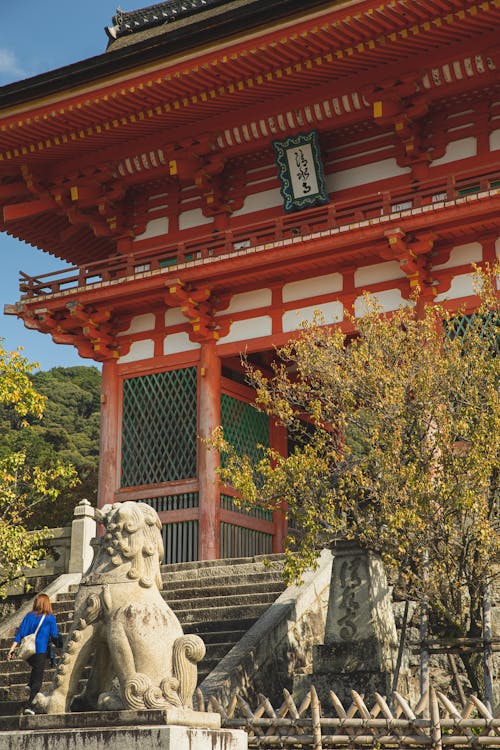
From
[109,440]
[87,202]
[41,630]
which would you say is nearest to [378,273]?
[109,440]

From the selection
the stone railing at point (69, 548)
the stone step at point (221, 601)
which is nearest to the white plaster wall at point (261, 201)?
the stone railing at point (69, 548)

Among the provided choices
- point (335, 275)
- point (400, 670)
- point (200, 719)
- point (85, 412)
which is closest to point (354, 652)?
point (400, 670)

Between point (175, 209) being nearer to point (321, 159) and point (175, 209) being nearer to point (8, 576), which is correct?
point (321, 159)

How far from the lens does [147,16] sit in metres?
23.1

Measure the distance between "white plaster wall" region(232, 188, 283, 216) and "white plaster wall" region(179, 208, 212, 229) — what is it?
623mm

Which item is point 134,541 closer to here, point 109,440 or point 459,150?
point 109,440

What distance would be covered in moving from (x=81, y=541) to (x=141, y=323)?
4575 millimetres

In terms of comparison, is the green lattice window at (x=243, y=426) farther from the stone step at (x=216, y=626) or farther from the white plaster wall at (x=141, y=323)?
the stone step at (x=216, y=626)

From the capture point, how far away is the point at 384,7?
1387 cm

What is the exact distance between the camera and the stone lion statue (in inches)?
261

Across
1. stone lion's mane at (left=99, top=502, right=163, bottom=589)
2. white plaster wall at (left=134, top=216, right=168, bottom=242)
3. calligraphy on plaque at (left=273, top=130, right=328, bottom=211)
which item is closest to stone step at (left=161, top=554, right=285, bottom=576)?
calligraphy on plaque at (left=273, top=130, right=328, bottom=211)

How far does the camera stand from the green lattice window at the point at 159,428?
53.5 ft

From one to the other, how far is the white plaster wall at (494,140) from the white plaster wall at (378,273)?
89.5 inches

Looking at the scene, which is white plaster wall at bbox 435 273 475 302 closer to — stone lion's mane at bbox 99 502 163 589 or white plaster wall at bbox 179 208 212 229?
white plaster wall at bbox 179 208 212 229
